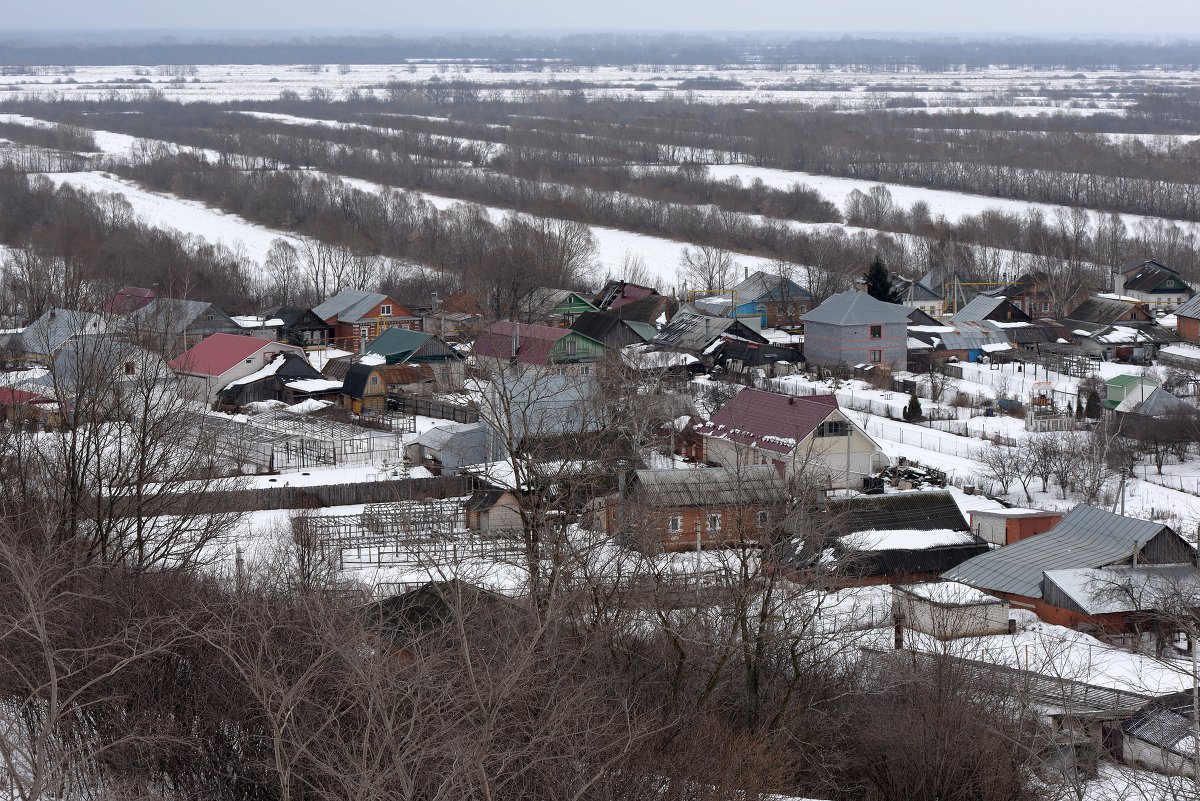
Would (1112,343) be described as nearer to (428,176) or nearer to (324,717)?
(324,717)

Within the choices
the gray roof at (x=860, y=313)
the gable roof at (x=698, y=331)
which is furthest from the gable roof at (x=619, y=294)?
the gray roof at (x=860, y=313)

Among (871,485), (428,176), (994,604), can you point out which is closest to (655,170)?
(428,176)

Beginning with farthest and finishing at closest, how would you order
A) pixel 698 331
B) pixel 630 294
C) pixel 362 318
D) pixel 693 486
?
1. pixel 630 294
2. pixel 362 318
3. pixel 698 331
4. pixel 693 486

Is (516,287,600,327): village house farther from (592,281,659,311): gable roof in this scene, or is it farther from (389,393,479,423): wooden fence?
(389,393,479,423): wooden fence

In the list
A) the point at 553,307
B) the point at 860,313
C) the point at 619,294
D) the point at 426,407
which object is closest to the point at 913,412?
the point at 860,313

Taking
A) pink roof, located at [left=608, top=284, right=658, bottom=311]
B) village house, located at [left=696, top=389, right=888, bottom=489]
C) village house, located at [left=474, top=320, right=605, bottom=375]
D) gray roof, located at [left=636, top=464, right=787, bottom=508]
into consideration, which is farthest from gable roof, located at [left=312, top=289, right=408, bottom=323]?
gray roof, located at [left=636, top=464, right=787, bottom=508]

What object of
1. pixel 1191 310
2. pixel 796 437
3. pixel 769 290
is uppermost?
pixel 796 437

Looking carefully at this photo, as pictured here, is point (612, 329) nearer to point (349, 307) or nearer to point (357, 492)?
point (349, 307)

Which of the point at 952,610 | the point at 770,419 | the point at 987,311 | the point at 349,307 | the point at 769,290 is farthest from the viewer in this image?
the point at 769,290
